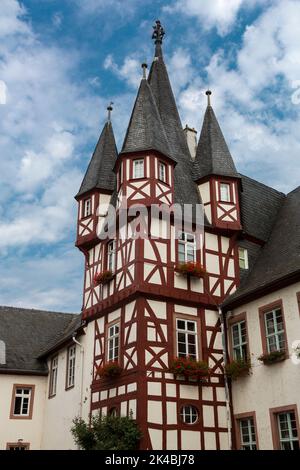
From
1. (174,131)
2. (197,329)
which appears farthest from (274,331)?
(174,131)

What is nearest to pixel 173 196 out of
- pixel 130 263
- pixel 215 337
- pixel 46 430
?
pixel 130 263

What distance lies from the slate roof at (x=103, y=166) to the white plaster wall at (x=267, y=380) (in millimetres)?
8719

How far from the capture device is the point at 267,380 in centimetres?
1784

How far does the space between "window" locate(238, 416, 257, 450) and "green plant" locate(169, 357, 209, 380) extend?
190 centimetres

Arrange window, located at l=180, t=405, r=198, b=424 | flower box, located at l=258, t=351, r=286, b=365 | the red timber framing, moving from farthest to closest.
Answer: window, located at l=180, t=405, r=198, b=424, the red timber framing, flower box, located at l=258, t=351, r=286, b=365

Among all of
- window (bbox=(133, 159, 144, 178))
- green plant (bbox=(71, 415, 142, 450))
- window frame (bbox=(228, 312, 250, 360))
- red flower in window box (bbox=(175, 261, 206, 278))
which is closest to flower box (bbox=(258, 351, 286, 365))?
window frame (bbox=(228, 312, 250, 360))

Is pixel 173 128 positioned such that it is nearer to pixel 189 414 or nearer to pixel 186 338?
pixel 186 338

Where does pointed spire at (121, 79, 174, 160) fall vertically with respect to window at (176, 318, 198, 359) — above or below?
above

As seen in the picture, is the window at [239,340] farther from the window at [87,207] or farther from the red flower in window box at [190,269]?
the window at [87,207]

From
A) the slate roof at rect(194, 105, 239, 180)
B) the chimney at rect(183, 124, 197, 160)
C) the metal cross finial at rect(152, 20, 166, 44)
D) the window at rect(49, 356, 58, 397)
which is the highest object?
the metal cross finial at rect(152, 20, 166, 44)

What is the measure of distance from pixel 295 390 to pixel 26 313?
60.6 ft

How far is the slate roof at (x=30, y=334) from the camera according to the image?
27.5 metres

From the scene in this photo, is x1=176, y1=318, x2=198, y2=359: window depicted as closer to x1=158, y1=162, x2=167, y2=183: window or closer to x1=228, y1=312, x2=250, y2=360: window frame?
x1=228, y1=312, x2=250, y2=360: window frame

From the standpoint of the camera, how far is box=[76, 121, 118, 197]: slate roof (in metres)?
24.7
